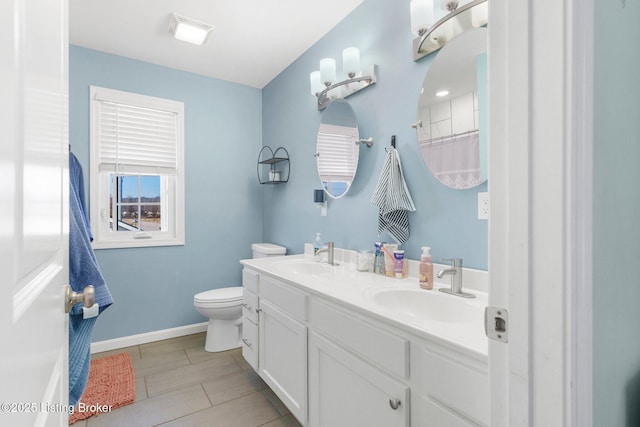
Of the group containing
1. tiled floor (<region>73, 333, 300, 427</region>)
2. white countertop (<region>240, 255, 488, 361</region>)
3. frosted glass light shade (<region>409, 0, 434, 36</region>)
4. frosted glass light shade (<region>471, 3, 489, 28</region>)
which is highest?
frosted glass light shade (<region>409, 0, 434, 36</region>)

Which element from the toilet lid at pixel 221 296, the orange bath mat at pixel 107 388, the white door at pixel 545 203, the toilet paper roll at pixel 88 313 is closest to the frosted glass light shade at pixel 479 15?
the white door at pixel 545 203

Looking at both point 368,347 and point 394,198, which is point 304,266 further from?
point 368,347

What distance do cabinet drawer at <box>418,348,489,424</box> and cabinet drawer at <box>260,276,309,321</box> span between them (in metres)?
0.68

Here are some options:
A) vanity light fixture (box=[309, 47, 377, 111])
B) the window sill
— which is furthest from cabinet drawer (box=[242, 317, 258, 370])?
vanity light fixture (box=[309, 47, 377, 111])

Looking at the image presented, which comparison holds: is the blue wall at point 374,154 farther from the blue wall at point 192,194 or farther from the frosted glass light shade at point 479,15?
the blue wall at point 192,194

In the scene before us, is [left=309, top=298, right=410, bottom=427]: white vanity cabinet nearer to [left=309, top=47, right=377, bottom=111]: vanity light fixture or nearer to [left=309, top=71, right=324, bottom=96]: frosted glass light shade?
[left=309, top=47, right=377, bottom=111]: vanity light fixture

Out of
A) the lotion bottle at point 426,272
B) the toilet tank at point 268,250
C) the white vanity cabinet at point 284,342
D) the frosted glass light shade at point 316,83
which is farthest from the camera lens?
the toilet tank at point 268,250

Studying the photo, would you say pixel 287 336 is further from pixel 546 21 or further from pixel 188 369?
pixel 546 21

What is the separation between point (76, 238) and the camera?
3.77 feet

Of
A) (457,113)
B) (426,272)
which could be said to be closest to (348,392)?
(426,272)

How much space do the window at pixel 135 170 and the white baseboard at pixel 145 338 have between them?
2.63 feet

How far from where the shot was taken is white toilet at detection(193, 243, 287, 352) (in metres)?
2.49

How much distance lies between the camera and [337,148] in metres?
2.17

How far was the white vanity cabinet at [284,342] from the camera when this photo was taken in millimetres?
1486
